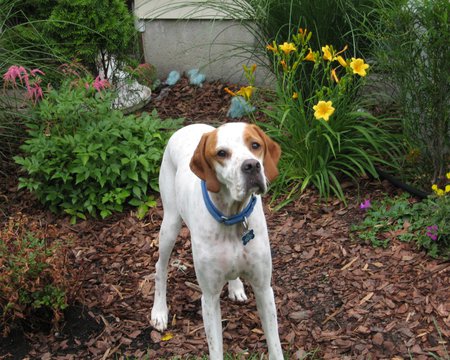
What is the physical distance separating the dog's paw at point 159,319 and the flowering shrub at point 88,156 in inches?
51.3

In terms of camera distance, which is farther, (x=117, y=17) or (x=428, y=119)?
(x=117, y=17)

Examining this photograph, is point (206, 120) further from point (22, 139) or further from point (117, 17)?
point (22, 139)

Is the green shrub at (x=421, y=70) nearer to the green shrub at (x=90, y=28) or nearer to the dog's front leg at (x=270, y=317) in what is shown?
the dog's front leg at (x=270, y=317)

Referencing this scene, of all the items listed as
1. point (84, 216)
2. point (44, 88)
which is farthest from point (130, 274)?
point (44, 88)

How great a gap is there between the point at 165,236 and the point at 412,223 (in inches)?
69.6

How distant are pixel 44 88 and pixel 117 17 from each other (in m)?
1.31

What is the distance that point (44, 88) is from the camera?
6.09 metres

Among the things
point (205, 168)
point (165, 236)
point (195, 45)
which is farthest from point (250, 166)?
point (195, 45)

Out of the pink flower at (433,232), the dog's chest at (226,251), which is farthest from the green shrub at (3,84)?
the pink flower at (433,232)

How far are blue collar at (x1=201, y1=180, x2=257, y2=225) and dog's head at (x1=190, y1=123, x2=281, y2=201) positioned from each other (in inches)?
5.1

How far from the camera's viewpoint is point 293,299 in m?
4.21

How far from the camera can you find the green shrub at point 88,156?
5242 mm

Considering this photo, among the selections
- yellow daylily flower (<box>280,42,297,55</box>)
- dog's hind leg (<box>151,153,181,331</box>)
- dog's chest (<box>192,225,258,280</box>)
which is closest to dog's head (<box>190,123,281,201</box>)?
dog's chest (<box>192,225,258,280</box>)

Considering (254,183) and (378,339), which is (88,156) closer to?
(254,183)
